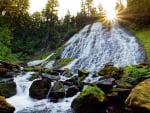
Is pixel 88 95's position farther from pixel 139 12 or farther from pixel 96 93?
pixel 139 12

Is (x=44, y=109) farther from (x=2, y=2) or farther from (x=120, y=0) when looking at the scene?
(x=120, y=0)

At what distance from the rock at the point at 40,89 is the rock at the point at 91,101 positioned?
13.6ft

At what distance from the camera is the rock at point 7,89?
18.6 m

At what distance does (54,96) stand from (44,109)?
2014mm

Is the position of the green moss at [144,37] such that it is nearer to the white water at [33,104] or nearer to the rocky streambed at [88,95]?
the rocky streambed at [88,95]

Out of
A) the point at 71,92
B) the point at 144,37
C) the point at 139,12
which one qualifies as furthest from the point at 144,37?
the point at 71,92

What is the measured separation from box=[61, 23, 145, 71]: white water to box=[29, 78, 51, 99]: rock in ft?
38.5

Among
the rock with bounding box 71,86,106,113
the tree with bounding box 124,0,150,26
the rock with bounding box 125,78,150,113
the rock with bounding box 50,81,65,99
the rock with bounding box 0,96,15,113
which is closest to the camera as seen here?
the rock with bounding box 125,78,150,113

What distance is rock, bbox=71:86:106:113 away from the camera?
14.7 meters

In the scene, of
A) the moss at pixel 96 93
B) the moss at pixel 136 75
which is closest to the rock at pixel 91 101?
the moss at pixel 96 93

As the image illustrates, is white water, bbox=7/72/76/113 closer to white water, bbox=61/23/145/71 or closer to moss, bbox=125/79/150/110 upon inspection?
moss, bbox=125/79/150/110

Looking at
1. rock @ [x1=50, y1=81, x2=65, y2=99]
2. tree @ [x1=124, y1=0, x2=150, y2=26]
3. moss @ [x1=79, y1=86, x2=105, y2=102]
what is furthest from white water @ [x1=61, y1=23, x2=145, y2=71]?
moss @ [x1=79, y1=86, x2=105, y2=102]

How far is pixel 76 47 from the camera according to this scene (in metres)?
41.8

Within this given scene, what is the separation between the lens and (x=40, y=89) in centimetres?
1861
